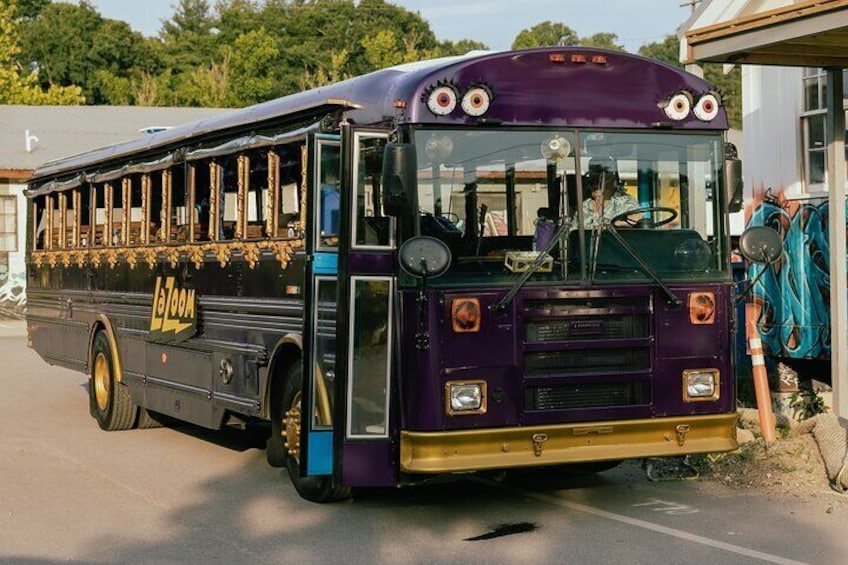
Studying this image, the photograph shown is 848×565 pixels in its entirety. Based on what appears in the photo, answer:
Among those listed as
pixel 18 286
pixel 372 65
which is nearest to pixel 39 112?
pixel 18 286

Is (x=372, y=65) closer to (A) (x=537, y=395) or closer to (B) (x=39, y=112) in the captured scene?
(B) (x=39, y=112)

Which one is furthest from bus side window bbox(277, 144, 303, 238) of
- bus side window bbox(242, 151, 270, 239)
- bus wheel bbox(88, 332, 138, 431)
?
bus wheel bbox(88, 332, 138, 431)

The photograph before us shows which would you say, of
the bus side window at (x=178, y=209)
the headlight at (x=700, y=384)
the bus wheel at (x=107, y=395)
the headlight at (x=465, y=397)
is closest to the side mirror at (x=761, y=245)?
the headlight at (x=700, y=384)

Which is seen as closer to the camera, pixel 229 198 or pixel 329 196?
pixel 329 196

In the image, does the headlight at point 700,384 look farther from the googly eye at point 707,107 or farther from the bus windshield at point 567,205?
the googly eye at point 707,107

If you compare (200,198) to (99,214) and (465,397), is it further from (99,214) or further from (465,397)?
(465,397)

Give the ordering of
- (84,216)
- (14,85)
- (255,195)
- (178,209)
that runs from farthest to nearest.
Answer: (14,85)
(84,216)
(178,209)
(255,195)

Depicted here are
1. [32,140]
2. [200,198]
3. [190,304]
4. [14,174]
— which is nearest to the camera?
[200,198]

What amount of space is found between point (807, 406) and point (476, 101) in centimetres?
632

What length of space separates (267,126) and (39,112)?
3366 cm

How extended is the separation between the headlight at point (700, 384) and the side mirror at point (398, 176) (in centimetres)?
211

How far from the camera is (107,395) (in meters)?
13.6

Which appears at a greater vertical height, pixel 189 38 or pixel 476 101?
pixel 189 38

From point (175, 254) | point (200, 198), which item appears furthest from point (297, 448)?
point (175, 254)
